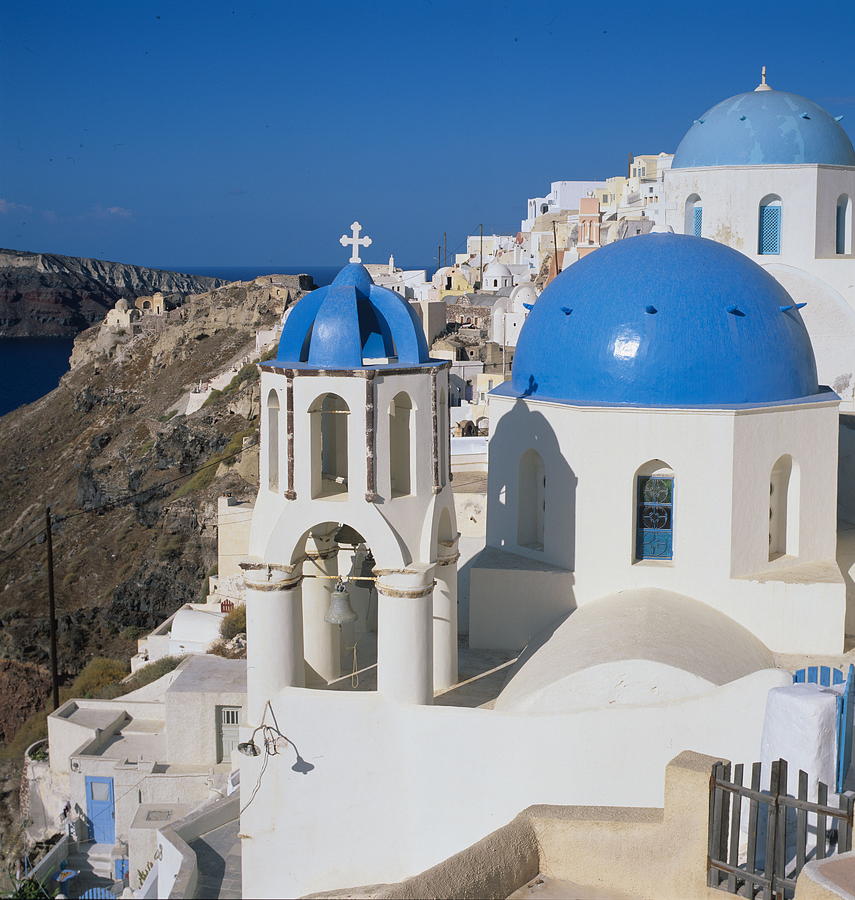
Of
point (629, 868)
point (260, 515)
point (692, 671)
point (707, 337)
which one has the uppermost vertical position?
point (707, 337)

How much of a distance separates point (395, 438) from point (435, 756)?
9.50 ft

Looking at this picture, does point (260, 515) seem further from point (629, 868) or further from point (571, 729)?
point (629, 868)

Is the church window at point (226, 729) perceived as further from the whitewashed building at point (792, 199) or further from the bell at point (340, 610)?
the whitewashed building at point (792, 199)

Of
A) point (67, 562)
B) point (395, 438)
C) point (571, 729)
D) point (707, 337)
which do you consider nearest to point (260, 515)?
point (395, 438)

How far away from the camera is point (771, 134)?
16328 millimetres

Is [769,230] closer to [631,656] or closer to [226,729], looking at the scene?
[631,656]

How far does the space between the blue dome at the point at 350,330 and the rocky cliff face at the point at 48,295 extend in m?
143

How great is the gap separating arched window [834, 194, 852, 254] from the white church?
5378 millimetres

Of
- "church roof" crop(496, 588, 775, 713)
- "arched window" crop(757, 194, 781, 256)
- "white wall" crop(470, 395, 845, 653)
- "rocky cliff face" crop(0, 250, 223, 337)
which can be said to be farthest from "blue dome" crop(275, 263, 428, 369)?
"rocky cliff face" crop(0, 250, 223, 337)

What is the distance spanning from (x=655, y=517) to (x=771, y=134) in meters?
7.45

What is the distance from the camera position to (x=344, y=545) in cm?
1230

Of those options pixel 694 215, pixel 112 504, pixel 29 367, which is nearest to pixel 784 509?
pixel 694 215

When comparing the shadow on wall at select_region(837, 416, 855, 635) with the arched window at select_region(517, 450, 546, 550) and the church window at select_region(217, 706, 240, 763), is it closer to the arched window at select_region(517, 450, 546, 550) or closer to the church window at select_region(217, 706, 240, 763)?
the arched window at select_region(517, 450, 546, 550)

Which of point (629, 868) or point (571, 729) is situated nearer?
point (629, 868)
